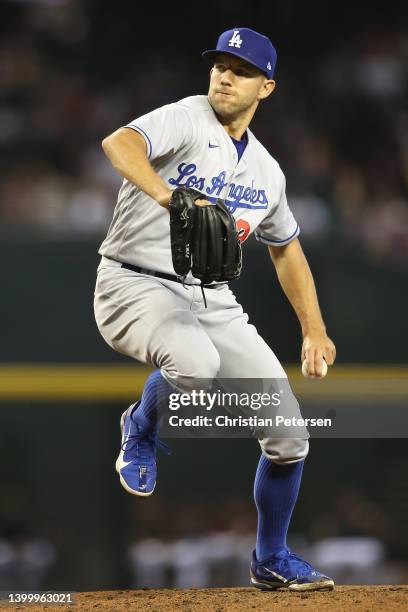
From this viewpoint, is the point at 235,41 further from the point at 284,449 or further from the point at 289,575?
the point at 289,575

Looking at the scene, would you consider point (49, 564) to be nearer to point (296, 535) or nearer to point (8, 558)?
point (8, 558)

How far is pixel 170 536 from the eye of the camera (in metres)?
5.35

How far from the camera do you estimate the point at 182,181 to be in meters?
2.84

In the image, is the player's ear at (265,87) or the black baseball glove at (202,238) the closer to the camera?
the black baseball glove at (202,238)

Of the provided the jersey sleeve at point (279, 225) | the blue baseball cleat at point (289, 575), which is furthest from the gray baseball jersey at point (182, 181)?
the blue baseball cleat at point (289, 575)

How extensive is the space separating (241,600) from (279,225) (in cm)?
116

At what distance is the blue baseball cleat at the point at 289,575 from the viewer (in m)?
2.99

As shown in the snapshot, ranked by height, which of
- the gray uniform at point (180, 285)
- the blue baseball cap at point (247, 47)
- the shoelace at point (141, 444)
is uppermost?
the blue baseball cap at point (247, 47)

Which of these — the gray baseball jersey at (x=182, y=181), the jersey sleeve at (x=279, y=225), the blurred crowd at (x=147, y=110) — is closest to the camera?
the gray baseball jersey at (x=182, y=181)

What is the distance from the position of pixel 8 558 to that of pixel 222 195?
312 cm

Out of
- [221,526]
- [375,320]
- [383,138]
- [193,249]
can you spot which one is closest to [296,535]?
[221,526]

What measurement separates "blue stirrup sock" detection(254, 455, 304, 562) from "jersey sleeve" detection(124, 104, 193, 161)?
3.25ft

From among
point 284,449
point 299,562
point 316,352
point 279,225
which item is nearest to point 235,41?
point 279,225

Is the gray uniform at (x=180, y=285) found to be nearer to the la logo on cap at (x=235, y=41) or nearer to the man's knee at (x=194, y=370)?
the man's knee at (x=194, y=370)
